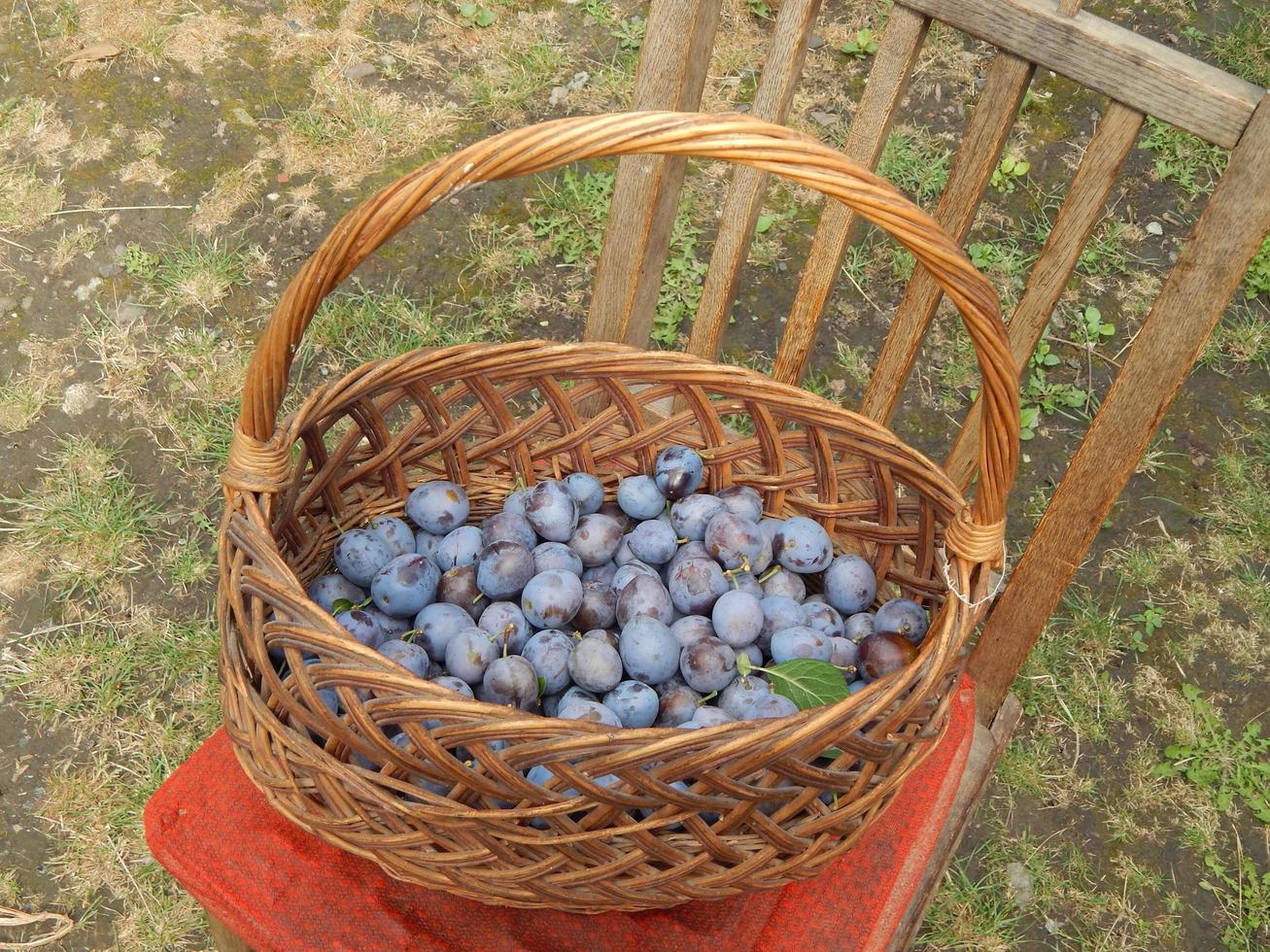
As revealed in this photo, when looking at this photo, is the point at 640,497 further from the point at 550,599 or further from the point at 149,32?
the point at 149,32

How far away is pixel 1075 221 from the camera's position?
1484mm

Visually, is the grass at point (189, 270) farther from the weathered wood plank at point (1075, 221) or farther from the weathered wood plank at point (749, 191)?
the weathered wood plank at point (1075, 221)

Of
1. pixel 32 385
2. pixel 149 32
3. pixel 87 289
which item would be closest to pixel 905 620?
pixel 32 385

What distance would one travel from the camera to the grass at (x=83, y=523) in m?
2.23

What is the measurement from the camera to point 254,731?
1204mm

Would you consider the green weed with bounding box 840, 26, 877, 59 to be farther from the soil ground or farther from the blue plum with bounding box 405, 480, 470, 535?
the blue plum with bounding box 405, 480, 470, 535

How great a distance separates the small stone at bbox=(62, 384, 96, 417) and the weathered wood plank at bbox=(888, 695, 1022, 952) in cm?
198

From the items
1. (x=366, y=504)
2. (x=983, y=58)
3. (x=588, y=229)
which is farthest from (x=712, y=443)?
(x=983, y=58)

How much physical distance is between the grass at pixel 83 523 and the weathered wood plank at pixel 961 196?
1.52 metres

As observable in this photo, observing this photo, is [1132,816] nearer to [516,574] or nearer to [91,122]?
[516,574]

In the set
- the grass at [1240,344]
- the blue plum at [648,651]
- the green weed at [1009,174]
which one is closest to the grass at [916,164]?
the green weed at [1009,174]

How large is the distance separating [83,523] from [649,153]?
5.55ft

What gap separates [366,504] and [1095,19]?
1.15 m

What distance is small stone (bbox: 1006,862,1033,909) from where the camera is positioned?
2002mm
